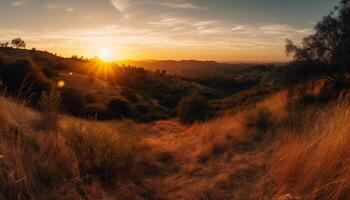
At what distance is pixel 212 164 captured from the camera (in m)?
6.91

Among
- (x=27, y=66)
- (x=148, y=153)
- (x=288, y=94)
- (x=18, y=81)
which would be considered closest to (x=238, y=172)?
(x=148, y=153)

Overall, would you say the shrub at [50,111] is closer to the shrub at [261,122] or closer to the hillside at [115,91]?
the hillside at [115,91]

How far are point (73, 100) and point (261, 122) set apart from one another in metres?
16.4

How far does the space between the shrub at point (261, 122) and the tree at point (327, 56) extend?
682 centimetres

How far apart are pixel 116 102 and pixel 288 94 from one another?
Result: 13153mm

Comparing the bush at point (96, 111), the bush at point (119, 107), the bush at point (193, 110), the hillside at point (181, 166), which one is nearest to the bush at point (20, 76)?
the bush at point (96, 111)

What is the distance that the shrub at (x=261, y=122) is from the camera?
8366 mm

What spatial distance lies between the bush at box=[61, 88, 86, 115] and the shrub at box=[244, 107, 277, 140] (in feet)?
48.4

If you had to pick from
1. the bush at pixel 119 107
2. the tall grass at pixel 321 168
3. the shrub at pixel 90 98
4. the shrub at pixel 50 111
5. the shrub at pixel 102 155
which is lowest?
the bush at pixel 119 107

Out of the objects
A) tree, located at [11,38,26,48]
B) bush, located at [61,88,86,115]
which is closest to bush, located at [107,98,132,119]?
bush, located at [61,88,86,115]

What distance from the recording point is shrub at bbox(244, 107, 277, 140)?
27.4ft

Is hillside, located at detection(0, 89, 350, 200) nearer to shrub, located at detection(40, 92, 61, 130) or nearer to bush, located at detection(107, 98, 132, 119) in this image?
shrub, located at detection(40, 92, 61, 130)

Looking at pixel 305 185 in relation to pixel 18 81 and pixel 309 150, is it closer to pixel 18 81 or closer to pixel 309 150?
pixel 309 150

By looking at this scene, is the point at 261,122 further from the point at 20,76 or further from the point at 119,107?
the point at 119,107
